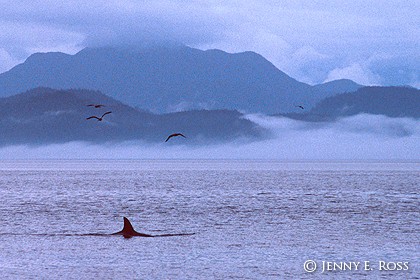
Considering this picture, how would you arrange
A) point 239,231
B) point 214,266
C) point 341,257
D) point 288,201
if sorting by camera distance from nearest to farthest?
1. point 214,266
2. point 341,257
3. point 239,231
4. point 288,201

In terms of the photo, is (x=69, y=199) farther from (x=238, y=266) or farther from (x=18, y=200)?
(x=238, y=266)

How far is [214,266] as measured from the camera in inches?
1905

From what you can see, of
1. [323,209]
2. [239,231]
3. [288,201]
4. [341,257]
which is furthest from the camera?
[288,201]

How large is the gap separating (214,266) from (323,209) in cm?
4869

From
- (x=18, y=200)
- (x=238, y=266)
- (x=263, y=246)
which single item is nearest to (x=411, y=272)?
(x=238, y=266)

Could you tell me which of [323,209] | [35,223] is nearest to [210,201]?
[323,209]

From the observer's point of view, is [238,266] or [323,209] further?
[323,209]

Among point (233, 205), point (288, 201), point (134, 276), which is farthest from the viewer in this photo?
point (288, 201)

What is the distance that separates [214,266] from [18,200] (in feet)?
237

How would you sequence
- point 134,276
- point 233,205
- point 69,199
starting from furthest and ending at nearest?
1. point 69,199
2. point 233,205
3. point 134,276

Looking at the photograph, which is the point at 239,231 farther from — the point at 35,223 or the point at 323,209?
the point at 323,209

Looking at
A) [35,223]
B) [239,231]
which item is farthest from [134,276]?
[35,223]

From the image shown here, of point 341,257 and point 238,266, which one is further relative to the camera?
point 341,257

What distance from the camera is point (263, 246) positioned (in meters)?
57.2
